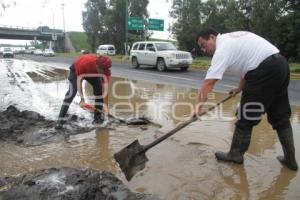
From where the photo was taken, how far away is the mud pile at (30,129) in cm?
687

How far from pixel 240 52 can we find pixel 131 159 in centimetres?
176

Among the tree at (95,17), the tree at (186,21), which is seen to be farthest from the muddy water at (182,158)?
the tree at (95,17)

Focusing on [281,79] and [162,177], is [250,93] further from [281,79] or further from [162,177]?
[162,177]

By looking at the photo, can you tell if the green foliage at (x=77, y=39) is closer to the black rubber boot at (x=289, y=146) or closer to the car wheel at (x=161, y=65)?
the car wheel at (x=161, y=65)

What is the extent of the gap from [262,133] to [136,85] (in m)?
8.27

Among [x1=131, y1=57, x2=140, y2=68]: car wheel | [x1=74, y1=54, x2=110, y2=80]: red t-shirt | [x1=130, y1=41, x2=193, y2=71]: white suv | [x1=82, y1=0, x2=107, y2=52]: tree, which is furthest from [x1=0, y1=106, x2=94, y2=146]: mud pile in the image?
[x1=82, y1=0, x2=107, y2=52]: tree

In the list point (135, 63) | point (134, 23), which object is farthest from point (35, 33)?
point (135, 63)

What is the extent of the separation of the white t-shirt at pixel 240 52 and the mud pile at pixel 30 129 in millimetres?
3335

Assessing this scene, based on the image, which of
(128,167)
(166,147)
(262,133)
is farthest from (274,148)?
(128,167)

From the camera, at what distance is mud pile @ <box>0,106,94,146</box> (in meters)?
6.87

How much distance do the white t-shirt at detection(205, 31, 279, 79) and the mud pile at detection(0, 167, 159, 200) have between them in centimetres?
159

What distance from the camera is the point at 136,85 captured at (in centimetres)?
1502

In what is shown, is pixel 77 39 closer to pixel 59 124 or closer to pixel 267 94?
pixel 59 124

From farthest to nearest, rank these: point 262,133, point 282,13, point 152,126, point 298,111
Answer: point 282,13
point 298,111
point 152,126
point 262,133
